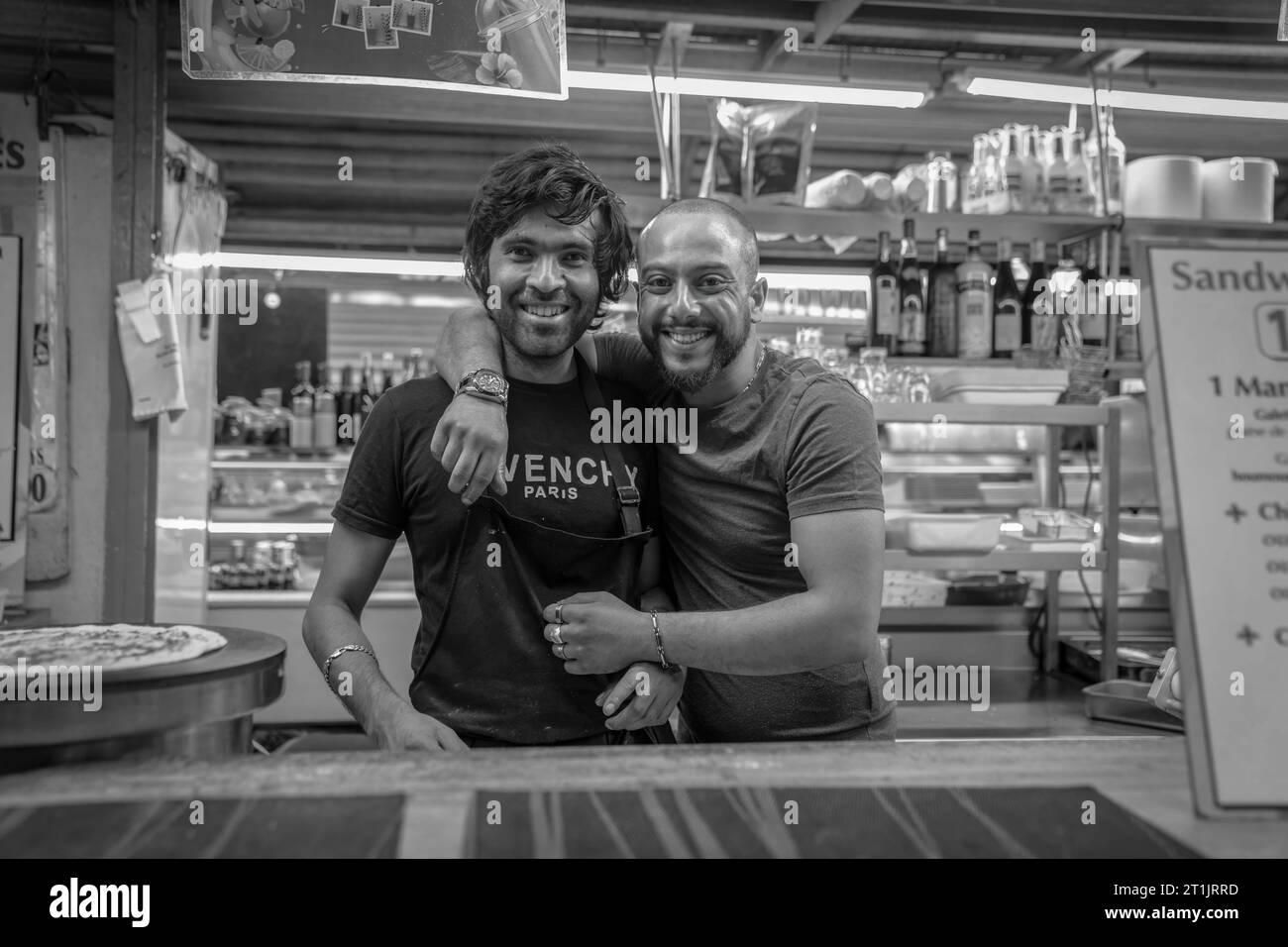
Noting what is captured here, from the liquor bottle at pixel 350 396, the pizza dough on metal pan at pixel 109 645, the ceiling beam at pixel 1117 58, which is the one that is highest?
the ceiling beam at pixel 1117 58

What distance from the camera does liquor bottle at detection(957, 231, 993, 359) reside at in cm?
348

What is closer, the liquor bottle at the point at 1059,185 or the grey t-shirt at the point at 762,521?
the grey t-shirt at the point at 762,521

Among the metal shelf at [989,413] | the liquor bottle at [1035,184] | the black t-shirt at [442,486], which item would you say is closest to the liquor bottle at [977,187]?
the liquor bottle at [1035,184]

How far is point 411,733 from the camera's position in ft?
4.62

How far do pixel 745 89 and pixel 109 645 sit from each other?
2.95m

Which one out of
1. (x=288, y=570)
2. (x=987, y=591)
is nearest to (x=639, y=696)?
(x=987, y=591)

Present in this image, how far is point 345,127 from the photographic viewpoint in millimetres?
4207

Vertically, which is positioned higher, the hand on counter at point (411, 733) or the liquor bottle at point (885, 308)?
the liquor bottle at point (885, 308)

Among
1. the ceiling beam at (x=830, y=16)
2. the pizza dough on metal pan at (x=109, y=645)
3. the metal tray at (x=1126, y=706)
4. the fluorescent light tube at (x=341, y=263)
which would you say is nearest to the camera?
the pizza dough on metal pan at (x=109, y=645)

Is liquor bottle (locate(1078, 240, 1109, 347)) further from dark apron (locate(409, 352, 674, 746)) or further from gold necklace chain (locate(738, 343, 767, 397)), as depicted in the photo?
dark apron (locate(409, 352, 674, 746))

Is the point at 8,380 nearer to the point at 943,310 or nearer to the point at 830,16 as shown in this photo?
the point at 830,16

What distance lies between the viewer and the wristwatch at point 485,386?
4.81ft

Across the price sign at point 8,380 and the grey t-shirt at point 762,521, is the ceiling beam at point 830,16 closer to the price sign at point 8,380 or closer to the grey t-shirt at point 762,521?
the grey t-shirt at point 762,521

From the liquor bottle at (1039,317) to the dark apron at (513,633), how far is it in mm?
2471
